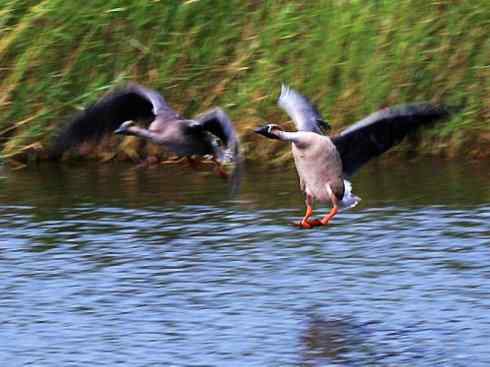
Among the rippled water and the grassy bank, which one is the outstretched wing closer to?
the rippled water

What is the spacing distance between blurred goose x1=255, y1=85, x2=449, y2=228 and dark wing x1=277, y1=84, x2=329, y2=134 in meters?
0.02

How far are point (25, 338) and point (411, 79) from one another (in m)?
5.96

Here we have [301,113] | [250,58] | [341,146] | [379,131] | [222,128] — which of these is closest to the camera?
[379,131]

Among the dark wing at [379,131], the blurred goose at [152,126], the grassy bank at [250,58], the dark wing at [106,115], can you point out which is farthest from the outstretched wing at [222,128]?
the grassy bank at [250,58]

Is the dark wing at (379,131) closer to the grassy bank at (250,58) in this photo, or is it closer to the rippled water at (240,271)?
the rippled water at (240,271)

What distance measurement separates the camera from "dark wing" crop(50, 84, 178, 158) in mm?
12633

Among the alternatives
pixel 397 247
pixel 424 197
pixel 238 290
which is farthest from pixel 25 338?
pixel 424 197

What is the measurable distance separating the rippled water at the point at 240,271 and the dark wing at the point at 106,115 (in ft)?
2.54

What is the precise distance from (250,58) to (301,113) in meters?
3.60

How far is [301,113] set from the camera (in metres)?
11.9

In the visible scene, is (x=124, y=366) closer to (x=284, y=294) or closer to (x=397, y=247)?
(x=284, y=294)

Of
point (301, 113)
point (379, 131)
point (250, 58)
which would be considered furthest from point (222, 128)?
point (250, 58)

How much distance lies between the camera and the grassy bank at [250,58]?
48.9ft

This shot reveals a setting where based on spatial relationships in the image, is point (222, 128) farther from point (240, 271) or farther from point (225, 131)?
point (240, 271)
